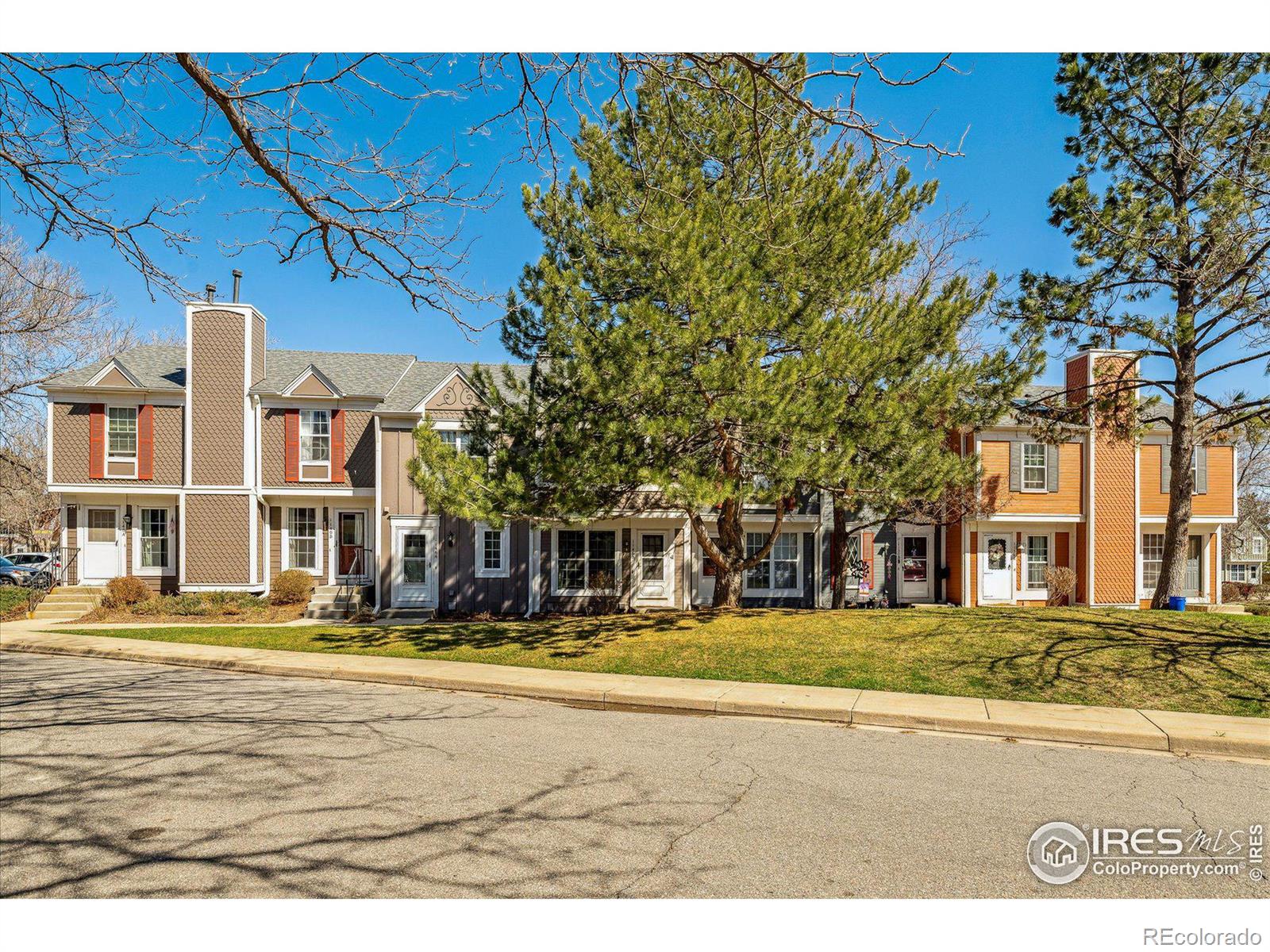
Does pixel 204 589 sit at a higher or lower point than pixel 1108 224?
lower

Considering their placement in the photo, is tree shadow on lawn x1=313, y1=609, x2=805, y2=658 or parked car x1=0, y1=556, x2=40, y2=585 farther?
parked car x1=0, y1=556, x2=40, y2=585

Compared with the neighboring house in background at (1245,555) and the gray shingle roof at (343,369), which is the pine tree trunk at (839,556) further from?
the neighboring house in background at (1245,555)

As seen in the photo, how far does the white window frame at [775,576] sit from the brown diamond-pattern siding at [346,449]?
11.2 meters

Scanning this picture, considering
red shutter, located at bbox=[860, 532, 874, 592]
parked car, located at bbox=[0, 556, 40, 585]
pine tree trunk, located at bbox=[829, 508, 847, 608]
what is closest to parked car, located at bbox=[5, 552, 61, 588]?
parked car, located at bbox=[0, 556, 40, 585]

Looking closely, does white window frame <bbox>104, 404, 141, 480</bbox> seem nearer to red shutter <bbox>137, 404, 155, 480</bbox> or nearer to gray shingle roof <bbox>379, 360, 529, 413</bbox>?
red shutter <bbox>137, 404, 155, 480</bbox>

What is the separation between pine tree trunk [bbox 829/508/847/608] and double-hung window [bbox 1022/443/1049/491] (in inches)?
231

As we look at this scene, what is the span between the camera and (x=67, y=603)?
20500mm

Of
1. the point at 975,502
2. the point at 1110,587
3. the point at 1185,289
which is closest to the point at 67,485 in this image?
the point at 975,502

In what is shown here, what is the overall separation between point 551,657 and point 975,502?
14198 mm

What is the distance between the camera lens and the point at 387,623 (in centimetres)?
1945

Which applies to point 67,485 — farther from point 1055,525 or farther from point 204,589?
point 1055,525

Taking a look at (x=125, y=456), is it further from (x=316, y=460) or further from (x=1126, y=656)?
(x=1126, y=656)

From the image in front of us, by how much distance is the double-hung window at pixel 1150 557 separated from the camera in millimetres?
24062

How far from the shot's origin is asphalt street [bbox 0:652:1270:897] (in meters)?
4.46
